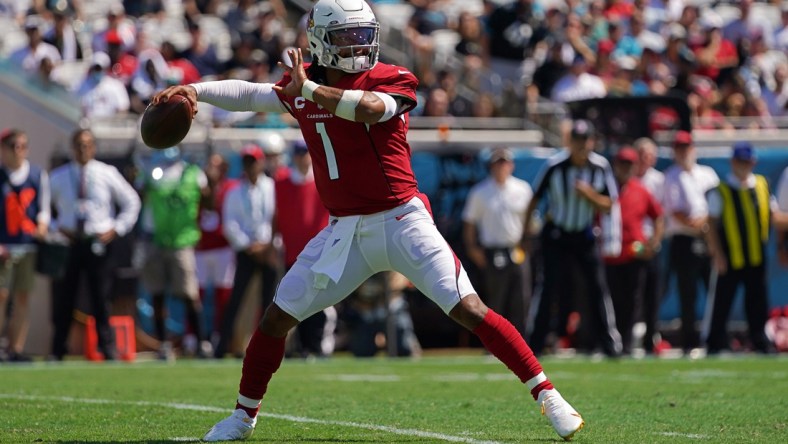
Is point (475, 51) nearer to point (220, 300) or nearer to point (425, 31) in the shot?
point (425, 31)

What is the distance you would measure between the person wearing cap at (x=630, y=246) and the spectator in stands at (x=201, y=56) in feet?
18.6

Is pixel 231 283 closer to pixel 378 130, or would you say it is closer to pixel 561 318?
pixel 561 318

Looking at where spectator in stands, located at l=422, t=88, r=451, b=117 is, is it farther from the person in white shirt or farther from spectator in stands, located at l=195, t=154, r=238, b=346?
the person in white shirt

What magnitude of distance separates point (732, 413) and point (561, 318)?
5.43 metres

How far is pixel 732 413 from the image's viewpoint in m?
7.08

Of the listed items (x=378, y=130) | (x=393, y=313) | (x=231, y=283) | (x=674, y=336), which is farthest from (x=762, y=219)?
(x=378, y=130)

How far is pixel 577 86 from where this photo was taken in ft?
55.7

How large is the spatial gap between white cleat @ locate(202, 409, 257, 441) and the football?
1.19m

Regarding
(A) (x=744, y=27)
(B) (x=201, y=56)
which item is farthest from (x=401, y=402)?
(A) (x=744, y=27)

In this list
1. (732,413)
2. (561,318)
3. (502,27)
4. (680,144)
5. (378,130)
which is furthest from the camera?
(502,27)

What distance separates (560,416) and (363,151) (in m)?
1.37

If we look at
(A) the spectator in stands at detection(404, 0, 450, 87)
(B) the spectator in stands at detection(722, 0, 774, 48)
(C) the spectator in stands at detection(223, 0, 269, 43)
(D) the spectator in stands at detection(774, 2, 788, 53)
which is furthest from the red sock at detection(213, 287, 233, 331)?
(D) the spectator in stands at detection(774, 2, 788, 53)

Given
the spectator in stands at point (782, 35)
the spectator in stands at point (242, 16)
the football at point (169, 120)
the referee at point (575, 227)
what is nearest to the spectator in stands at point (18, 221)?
the referee at point (575, 227)

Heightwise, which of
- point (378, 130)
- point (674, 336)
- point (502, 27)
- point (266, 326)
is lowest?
point (674, 336)
